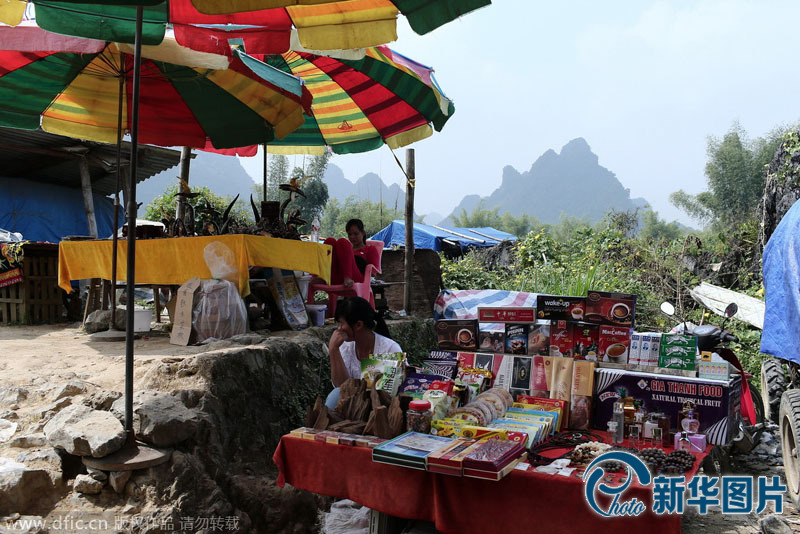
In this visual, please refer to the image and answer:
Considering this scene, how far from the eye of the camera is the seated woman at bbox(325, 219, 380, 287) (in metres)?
6.58

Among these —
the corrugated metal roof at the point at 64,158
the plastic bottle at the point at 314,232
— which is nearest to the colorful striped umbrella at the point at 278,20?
the plastic bottle at the point at 314,232

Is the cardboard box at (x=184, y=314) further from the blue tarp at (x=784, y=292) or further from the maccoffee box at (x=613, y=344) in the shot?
the blue tarp at (x=784, y=292)

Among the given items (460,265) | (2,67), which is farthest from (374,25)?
(460,265)

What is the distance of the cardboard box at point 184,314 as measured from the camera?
5.07m

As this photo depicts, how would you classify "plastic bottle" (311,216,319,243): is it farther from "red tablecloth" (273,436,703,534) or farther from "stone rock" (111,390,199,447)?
"red tablecloth" (273,436,703,534)

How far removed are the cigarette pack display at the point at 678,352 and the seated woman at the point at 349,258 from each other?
391 centimetres

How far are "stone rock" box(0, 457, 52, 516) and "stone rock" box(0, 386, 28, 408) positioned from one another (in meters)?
0.74

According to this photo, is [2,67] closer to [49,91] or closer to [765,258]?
[49,91]

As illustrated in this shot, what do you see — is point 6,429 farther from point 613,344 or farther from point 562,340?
point 613,344

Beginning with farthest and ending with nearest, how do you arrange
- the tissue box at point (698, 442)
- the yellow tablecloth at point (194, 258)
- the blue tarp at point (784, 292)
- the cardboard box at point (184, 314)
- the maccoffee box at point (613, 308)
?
the yellow tablecloth at point (194, 258) → the cardboard box at point (184, 314) → the blue tarp at point (784, 292) → the maccoffee box at point (613, 308) → the tissue box at point (698, 442)

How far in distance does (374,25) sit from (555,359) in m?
2.45

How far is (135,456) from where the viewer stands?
3.27 metres

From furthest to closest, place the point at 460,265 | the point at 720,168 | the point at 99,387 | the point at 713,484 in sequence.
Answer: the point at 720,168 → the point at 460,265 → the point at 99,387 → the point at 713,484

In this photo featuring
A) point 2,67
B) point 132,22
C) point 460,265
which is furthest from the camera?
point 460,265
